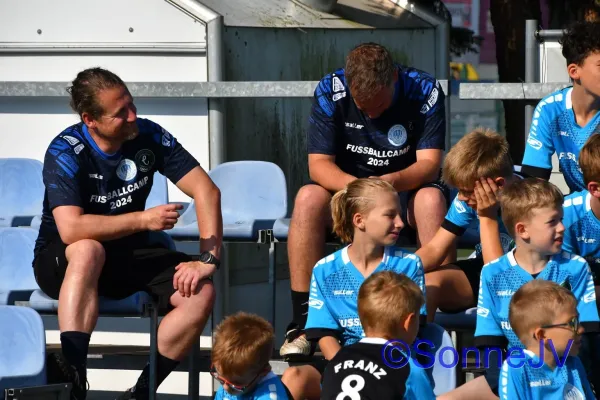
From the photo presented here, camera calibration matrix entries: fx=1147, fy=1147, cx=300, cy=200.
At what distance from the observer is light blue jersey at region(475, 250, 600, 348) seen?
13.1 feet

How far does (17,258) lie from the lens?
5223mm

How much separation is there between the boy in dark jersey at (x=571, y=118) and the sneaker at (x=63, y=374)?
2015 millimetres

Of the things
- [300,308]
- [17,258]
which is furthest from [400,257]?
[17,258]

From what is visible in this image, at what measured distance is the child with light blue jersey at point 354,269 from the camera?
4.14 meters

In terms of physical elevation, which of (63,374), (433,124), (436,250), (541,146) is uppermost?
(433,124)

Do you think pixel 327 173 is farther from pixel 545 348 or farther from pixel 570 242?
pixel 545 348

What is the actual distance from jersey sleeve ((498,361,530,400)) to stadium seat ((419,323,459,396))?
283mm

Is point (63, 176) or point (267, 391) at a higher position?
point (63, 176)

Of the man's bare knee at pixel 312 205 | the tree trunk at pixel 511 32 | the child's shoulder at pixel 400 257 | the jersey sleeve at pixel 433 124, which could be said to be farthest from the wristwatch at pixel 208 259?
the tree trunk at pixel 511 32

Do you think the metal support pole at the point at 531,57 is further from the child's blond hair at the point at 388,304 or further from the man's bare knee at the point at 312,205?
the child's blond hair at the point at 388,304

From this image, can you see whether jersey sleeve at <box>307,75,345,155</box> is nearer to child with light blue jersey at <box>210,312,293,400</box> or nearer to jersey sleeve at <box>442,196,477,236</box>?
jersey sleeve at <box>442,196,477,236</box>

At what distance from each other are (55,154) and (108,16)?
1872mm

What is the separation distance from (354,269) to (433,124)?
3.67ft

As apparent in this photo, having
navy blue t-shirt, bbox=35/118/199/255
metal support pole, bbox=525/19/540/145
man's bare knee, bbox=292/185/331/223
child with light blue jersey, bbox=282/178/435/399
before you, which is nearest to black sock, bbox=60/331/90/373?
navy blue t-shirt, bbox=35/118/199/255
